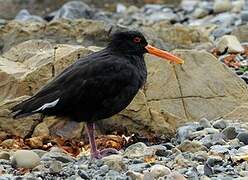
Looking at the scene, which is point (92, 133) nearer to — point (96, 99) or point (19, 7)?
point (96, 99)

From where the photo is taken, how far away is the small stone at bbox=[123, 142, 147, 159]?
7.49 m

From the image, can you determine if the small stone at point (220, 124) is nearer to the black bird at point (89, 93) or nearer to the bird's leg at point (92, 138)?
the black bird at point (89, 93)

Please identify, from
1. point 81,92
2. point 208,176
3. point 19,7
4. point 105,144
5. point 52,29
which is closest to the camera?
point 208,176

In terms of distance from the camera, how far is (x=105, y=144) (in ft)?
27.3

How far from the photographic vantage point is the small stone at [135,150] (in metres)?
7.49

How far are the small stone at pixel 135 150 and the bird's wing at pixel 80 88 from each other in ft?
1.79

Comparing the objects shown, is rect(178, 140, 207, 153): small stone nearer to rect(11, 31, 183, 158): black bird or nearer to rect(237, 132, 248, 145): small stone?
rect(237, 132, 248, 145): small stone

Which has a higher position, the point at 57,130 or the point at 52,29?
the point at 52,29

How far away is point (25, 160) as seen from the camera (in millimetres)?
7113

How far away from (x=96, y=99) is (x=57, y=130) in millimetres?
1158

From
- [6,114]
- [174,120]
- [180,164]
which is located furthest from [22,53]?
[180,164]

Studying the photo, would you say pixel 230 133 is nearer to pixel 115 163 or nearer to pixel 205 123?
pixel 205 123

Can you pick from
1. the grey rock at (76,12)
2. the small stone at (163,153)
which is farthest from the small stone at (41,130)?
the grey rock at (76,12)

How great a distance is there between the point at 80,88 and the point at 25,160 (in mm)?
923
